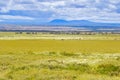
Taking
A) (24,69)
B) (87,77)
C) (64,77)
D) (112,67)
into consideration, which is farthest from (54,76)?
(112,67)

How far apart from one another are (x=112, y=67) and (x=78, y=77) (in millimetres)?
5592

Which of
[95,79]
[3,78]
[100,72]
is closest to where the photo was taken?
[95,79]

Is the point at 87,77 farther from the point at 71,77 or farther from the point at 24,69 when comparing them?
the point at 24,69

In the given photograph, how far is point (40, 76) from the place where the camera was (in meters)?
19.1

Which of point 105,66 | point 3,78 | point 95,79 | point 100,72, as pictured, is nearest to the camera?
point 95,79

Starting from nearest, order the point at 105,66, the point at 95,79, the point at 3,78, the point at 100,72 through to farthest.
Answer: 1. the point at 95,79
2. the point at 3,78
3. the point at 100,72
4. the point at 105,66

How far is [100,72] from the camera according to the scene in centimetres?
2270

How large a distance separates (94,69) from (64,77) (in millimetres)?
5825

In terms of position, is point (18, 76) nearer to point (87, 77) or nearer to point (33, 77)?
point (33, 77)

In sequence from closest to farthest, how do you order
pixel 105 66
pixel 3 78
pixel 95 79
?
pixel 95 79, pixel 3 78, pixel 105 66

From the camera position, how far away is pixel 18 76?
19.9 meters

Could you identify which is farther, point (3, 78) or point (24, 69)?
point (24, 69)

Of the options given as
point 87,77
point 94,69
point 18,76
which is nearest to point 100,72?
point 94,69

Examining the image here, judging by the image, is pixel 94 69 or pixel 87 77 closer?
pixel 87 77
